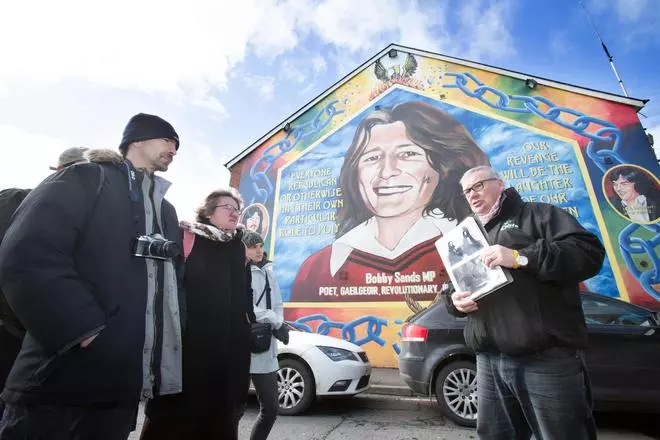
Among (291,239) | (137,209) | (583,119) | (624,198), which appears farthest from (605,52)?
(137,209)

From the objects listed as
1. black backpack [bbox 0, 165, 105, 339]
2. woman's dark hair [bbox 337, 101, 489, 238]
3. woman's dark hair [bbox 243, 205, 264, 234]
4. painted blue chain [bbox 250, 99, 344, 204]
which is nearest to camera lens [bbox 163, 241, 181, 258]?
black backpack [bbox 0, 165, 105, 339]

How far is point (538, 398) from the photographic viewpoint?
1761mm

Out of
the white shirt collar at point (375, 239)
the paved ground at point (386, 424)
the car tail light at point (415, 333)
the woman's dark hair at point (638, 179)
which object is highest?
the woman's dark hair at point (638, 179)

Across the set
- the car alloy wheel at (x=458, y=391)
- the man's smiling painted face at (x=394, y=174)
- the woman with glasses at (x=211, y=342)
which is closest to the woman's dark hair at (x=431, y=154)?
the man's smiling painted face at (x=394, y=174)

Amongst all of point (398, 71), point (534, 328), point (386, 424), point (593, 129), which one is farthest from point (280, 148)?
point (534, 328)

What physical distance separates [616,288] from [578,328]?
6.97 meters

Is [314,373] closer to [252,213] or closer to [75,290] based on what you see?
[75,290]

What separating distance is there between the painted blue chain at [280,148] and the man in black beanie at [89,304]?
9.00m

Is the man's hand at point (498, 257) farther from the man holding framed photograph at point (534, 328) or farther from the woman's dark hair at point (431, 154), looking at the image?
the woman's dark hair at point (431, 154)

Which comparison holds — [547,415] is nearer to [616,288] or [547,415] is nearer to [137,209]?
[137,209]

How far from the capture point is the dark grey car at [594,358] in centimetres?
402

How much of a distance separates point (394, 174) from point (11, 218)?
315 inches

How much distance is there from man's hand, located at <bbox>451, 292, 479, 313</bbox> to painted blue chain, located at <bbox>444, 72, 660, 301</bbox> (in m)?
7.17

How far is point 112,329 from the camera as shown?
4.38 ft
